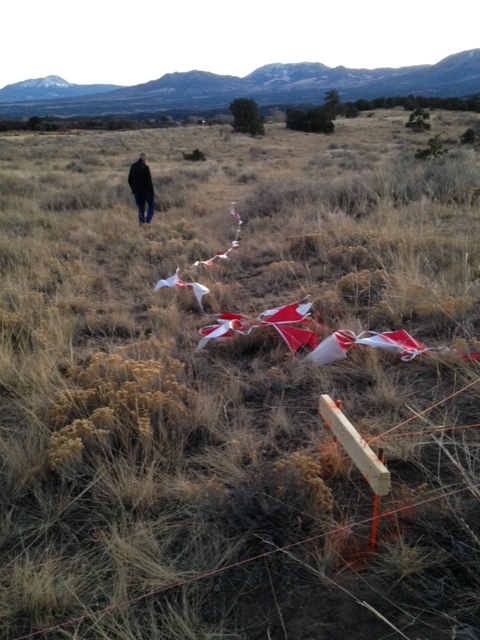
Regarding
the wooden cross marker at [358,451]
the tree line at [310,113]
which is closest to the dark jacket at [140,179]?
the wooden cross marker at [358,451]

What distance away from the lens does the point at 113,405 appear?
3.39m

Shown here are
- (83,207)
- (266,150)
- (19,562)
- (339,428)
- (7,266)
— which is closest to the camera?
(19,562)

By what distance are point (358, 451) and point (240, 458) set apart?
79 cm

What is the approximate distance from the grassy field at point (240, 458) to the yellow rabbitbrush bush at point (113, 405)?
2 cm

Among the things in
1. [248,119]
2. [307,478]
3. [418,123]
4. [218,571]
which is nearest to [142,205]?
[307,478]

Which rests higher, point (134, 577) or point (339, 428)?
point (339, 428)

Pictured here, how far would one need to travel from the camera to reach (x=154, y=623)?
2.09 m

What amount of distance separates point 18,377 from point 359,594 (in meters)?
3.00

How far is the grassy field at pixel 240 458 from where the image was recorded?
2164 millimetres

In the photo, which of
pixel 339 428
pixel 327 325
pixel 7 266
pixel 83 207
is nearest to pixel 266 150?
pixel 83 207

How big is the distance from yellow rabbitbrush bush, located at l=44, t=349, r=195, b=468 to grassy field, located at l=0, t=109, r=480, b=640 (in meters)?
0.02

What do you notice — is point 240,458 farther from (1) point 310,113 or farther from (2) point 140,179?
(1) point 310,113

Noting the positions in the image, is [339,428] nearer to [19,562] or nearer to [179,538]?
[179,538]

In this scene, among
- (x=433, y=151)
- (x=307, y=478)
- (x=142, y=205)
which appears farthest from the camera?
(x=433, y=151)
